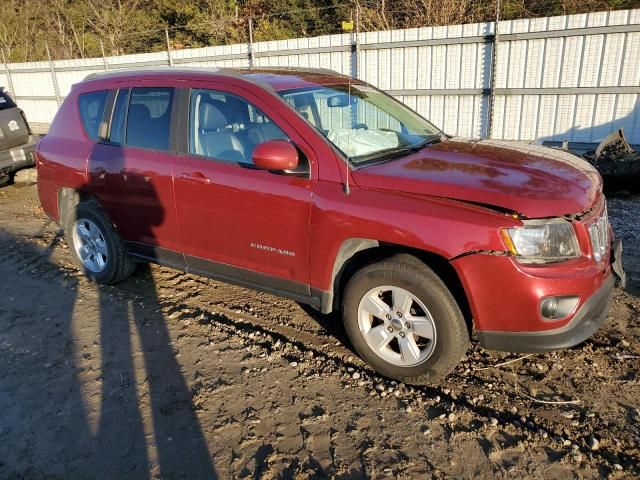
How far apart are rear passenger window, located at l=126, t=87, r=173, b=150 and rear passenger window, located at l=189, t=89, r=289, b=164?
0.27 metres

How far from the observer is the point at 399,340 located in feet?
10.6

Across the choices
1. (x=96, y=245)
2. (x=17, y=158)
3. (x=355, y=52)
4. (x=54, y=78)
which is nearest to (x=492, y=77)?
(x=355, y=52)

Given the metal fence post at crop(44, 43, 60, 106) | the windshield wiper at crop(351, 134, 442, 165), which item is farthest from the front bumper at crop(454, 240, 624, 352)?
the metal fence post at crop(44, 43, 60, 106)

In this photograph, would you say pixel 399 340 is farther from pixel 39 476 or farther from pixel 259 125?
pixel 39 476

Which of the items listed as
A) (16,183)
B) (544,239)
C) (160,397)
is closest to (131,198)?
(160,397)

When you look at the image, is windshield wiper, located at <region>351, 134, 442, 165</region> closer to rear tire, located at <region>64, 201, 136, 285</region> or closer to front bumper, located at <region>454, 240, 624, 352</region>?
front bumper, located at <region>454, 240, 624, 352</region>

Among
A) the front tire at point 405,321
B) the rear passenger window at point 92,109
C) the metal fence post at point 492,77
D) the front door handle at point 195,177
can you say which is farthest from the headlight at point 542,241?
the metal fence post at point 492,77

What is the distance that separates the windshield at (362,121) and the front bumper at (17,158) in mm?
6553

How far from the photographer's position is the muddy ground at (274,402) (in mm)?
2674

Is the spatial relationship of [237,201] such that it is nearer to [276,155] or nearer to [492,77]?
[276,155]

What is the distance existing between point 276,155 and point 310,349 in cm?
142

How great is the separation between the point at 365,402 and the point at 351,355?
55cm

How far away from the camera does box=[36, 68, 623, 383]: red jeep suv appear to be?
9.28ft

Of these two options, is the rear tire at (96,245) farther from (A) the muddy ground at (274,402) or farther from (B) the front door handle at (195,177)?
(B) the front door handle at (195,177)
